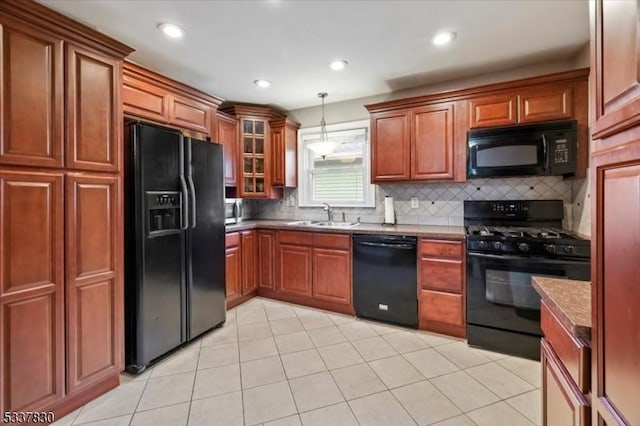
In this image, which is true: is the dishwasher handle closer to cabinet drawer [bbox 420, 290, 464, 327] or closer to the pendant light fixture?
cabinet drawer [bbox 420, 290, 464, 327]

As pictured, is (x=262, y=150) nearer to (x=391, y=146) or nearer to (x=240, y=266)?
(x=240, y=266)

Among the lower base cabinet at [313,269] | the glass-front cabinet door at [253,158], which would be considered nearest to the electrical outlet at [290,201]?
the glass-front cabinet door at [253,158]

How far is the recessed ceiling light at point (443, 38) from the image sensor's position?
7.88 feet

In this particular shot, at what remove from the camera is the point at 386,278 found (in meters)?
3.06

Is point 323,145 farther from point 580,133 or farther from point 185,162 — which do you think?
point 580,133

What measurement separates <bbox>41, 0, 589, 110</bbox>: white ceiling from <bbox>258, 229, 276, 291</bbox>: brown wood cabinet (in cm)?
174

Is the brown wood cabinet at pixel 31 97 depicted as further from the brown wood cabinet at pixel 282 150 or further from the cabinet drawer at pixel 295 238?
the brown wood cabinet at pixel 282 150

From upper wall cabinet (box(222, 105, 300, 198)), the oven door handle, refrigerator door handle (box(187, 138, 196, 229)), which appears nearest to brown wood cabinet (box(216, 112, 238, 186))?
upper wall cabinet (box(222, 105, 300, 198))

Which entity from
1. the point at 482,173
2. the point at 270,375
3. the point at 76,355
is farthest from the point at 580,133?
the point at 76,355

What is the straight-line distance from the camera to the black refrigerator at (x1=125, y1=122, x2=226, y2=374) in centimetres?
225

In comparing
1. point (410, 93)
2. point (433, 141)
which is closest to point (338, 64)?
point (410, 93)

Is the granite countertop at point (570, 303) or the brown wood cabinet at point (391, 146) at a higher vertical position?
the brown wood cabinet at point (391, 146)

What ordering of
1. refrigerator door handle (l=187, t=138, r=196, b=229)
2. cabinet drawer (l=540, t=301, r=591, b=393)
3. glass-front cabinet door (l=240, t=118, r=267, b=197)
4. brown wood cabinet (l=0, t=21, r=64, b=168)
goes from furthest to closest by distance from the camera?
glass-front cabinet door (l=240, t=118, r=267, b=197)
refrigerator door handle (l=187, t=138, r=196, b=229)
brown wood cabinet (l=0, t=21, r=64, b=168)
cabinet drawer (l=540, t=301, r=591, b=393)

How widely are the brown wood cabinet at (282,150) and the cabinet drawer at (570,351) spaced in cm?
338
